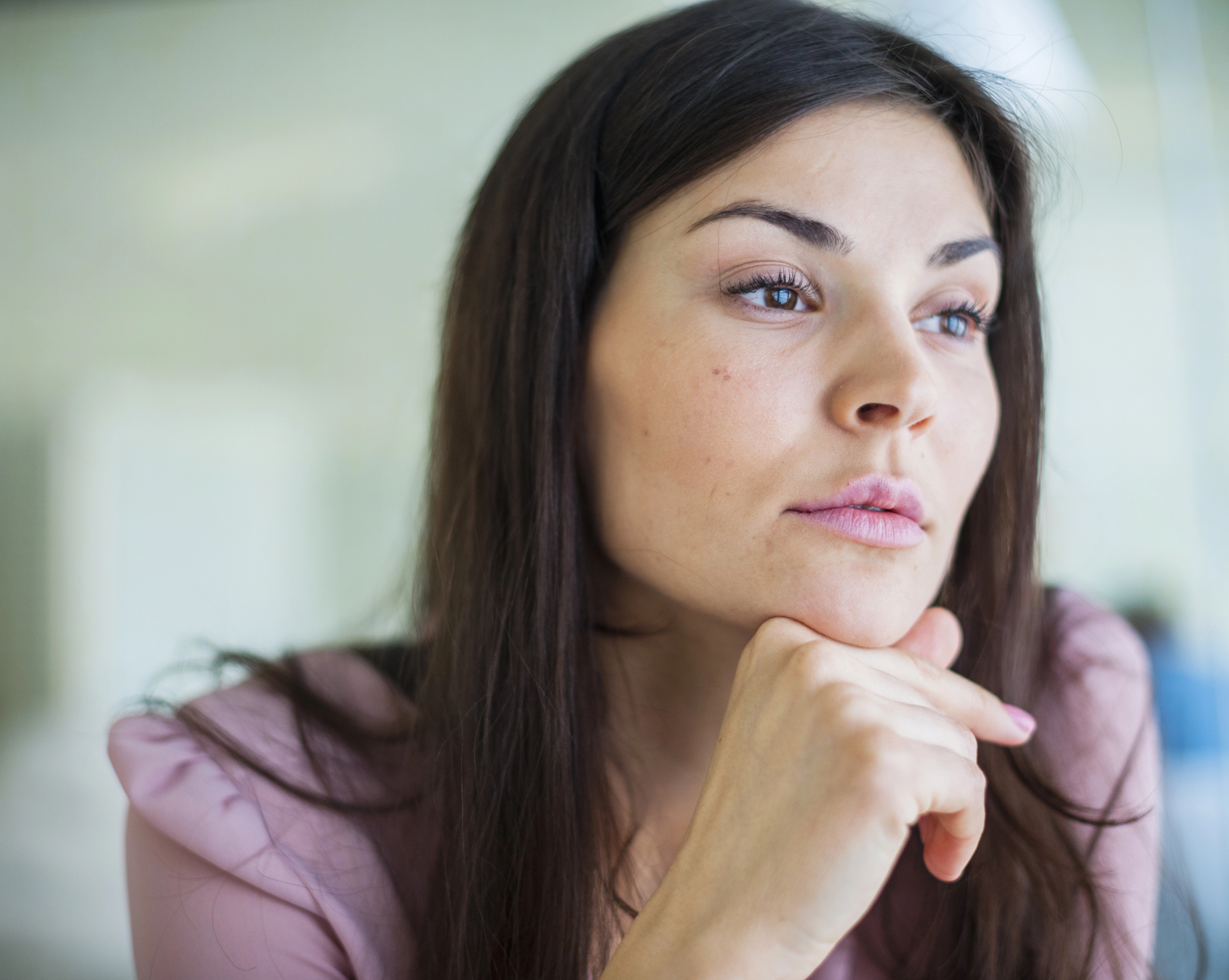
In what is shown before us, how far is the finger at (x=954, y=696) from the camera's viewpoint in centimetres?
75

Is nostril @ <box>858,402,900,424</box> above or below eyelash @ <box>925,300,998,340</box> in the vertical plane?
below

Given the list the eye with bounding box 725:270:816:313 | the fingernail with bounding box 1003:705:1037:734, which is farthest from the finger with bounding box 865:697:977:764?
the eye with bounding box 725:270:816:313

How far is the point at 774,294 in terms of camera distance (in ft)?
2.63

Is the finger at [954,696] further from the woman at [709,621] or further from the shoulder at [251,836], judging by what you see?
the shoulder at [251,836]

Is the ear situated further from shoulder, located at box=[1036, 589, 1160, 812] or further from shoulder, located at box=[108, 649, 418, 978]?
shoulder, located at box=[108, 649, 418, 978]

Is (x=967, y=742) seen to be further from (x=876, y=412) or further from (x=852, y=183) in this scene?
(x=852, y=183)

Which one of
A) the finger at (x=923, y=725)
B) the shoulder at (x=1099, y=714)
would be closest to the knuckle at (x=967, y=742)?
the finger at (x=923, y=725)

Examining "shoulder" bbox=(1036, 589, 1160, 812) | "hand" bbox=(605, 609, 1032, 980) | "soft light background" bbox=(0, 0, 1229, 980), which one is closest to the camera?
"hand" bbox=(605, 609, 1032, 980)

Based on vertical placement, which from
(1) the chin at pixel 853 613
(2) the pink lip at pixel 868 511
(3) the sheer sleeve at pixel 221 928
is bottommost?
(3) the sheer sleeve at pixel 221 928

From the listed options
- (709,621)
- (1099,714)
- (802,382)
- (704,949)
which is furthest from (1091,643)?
(704,949)

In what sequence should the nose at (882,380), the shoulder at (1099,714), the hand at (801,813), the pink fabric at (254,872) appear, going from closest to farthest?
the hand at (801,813) → the nose at (882,380) → the pink fabric at (254,872) → the shoulder at (1099,714)

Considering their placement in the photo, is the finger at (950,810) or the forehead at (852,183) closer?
the finger at (950,810)

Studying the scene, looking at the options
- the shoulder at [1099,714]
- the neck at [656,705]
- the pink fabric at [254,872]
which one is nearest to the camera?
the pink fabric at [254,872]

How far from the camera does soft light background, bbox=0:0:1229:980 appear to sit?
6.50 feet
